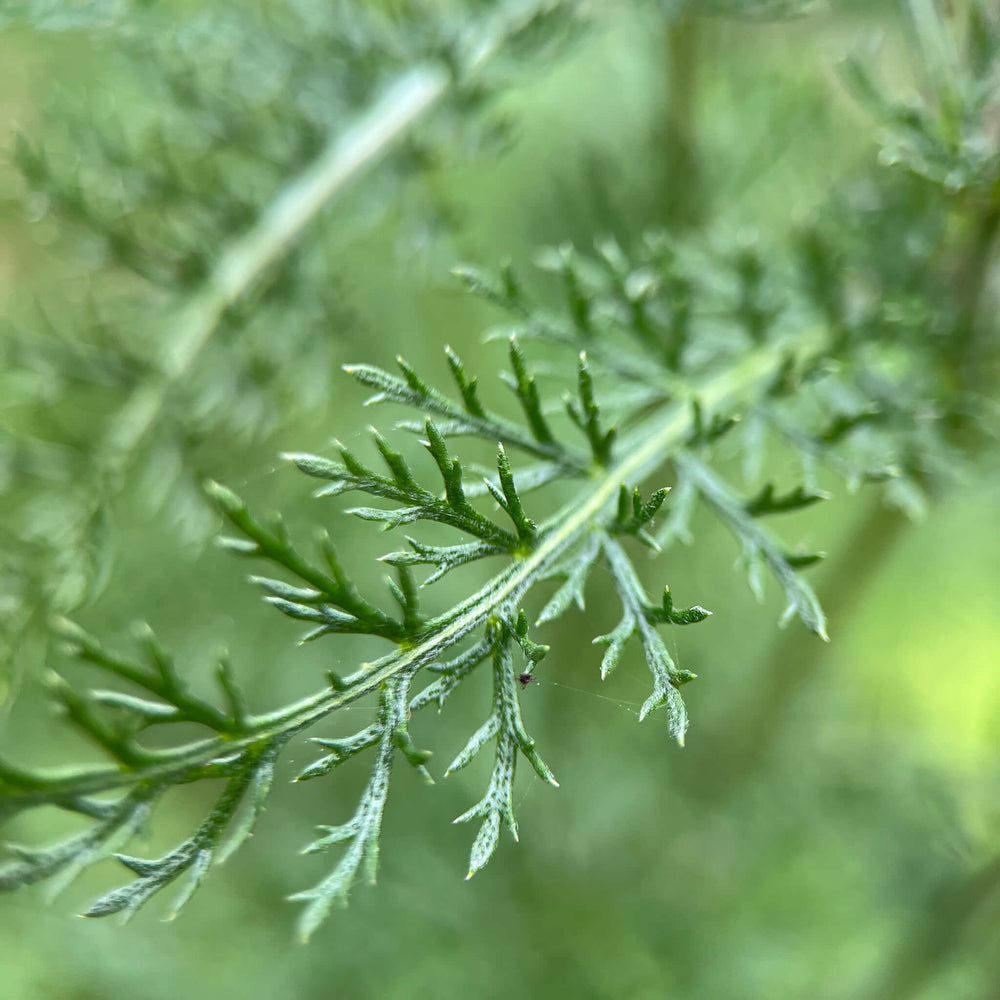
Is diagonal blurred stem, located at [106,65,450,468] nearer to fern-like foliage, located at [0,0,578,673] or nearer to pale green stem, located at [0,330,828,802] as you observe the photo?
fern-like foliage, located at [0,0,578,673]

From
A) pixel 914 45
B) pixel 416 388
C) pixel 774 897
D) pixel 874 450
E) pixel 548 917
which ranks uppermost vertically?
pixel 914 45

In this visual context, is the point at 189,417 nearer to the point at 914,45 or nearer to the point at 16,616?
the point at 16,616

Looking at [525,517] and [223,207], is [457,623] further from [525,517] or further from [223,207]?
[223,207]

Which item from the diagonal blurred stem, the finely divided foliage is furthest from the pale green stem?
the diagonal blurred stem

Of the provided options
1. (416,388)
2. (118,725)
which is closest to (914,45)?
(416,388)

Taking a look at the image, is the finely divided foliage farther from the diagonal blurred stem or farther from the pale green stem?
the diagonal blurred stem

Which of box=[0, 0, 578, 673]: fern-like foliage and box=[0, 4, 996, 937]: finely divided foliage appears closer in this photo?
box=[0, 4, 996, 937]: finely divided foliage

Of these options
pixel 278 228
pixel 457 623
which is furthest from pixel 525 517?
pixel 278 228

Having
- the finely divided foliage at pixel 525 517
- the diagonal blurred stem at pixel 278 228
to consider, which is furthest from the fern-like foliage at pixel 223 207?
the finely divided foliage at pixel 525 517
